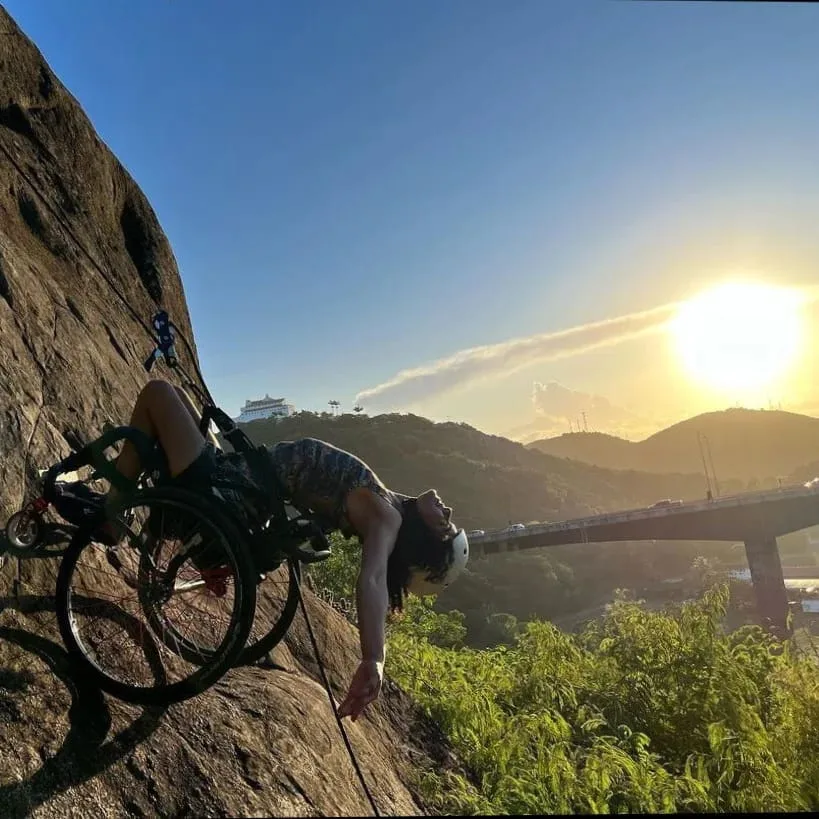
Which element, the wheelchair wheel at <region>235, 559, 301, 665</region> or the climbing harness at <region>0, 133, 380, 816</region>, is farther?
the wheelchair wheel at <region>235, 559, 301, 665</region>

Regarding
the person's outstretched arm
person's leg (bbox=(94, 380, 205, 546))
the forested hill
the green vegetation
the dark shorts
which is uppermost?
the forested hill

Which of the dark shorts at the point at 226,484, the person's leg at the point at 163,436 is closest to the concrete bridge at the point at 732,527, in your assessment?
the dark shorts at the point at 226,484

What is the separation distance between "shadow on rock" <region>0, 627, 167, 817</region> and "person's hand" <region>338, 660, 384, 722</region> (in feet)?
3.78

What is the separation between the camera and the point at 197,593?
14.2ft

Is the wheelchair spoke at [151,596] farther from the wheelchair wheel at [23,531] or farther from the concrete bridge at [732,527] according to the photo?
the concrete bridge at [732,527]

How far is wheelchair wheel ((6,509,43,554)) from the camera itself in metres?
3.55

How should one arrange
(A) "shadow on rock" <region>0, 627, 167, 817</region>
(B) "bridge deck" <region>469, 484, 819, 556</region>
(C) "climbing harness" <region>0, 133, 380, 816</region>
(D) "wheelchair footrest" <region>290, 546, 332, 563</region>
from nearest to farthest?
(A) "shadow on rock" <region>0, 627, 167, 817</region>, (D) "wheelchair footrest" <region>290, 546, 332, 563</region>, (C) "climbing harness" <region>0, 133, 380, 816</region>, (B) "bridge deck" <region>469, 484, 819, 556</region>

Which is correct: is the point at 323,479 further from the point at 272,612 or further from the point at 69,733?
the point at 272,612

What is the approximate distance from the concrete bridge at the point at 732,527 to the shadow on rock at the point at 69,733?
5727 cm

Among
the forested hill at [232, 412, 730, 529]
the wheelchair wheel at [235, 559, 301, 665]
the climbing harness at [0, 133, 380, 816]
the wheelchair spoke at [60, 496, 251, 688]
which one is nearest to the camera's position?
the wheelchair spoke at [60, 496, 251, 688]

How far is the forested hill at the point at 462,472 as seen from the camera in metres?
123

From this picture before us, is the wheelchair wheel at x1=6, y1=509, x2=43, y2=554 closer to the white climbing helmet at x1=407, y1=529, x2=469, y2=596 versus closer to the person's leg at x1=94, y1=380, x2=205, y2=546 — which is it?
the person's leg at x1=94, y1=380, x2=205, y2=546

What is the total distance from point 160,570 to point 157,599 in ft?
0.55

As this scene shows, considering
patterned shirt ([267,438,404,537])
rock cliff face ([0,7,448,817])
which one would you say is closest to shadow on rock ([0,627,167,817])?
rock cliff face ([0,7,448,817])
